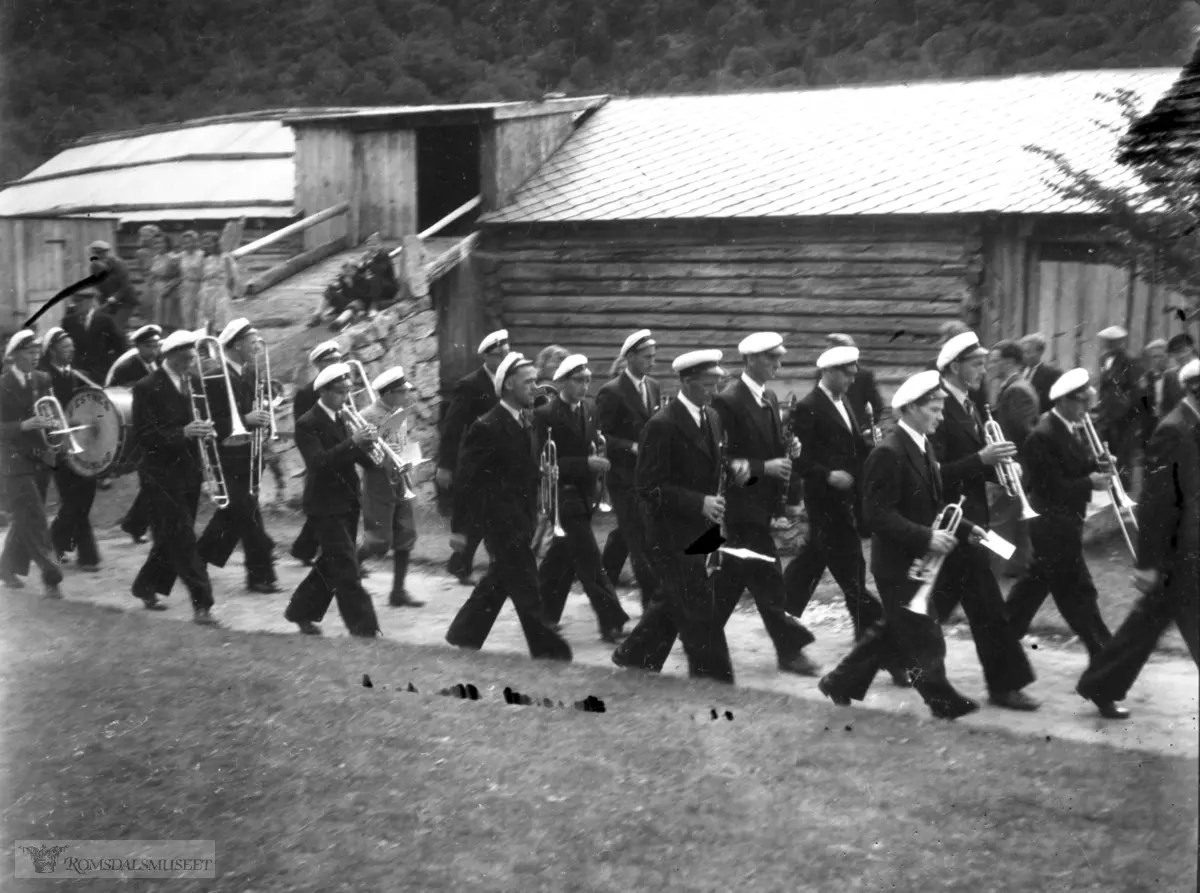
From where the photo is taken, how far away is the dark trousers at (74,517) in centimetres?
874

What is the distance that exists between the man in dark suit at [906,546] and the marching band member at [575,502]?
176 centimetres

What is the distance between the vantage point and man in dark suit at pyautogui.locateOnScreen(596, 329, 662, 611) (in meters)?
9.39

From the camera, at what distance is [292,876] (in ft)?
23.4

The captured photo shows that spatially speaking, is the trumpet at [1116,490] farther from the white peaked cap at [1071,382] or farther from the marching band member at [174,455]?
the marching band member at [174,455]

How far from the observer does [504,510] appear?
918 centimetres

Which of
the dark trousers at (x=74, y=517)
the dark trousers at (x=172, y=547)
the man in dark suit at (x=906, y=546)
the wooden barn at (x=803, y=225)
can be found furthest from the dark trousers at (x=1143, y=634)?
the dark trousers at (x=74, y=517)

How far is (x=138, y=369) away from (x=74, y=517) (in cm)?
101

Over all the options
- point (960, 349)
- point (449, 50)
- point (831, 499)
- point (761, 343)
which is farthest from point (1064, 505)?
point (449, 50)

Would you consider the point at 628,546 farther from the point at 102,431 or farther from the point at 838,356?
the point at 102,431

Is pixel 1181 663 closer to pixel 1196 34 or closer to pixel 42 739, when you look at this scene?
pixel 1196 34

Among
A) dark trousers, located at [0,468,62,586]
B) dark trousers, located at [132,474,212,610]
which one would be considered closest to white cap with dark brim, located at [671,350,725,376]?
dark trousers, located at [132,474,212,610]

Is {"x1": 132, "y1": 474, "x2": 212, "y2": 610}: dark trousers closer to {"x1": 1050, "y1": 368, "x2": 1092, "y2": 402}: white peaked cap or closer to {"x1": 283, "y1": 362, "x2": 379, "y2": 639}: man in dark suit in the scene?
{"x1": 283, "y1": 362, "x2": 379, "y2": 639}: man in dark suit

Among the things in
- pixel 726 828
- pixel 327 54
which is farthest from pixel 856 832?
pixel 327 54

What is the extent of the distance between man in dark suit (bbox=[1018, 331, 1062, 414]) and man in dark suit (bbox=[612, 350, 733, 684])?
68.4 inches
